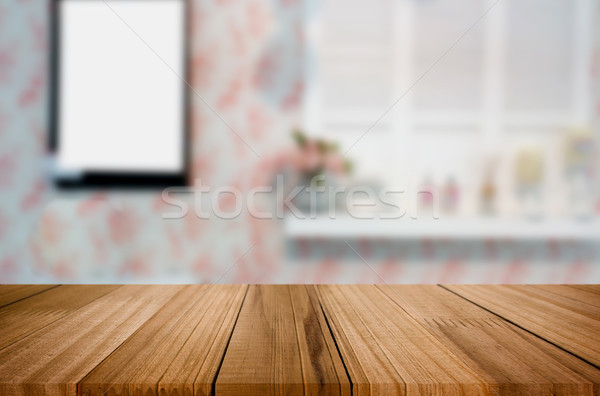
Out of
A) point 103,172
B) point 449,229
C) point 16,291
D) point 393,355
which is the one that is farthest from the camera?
point 103,172

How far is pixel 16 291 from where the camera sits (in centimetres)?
57

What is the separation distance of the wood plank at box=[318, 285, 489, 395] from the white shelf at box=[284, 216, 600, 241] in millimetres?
1491

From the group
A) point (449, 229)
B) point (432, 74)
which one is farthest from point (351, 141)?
point (449, 229)

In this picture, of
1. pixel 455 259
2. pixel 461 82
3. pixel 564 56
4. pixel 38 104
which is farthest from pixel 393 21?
pixel 38 104

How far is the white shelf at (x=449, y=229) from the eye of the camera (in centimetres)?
198

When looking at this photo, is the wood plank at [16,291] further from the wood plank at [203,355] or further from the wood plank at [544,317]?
the wood plank at [544,317]

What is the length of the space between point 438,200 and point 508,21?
863 mm

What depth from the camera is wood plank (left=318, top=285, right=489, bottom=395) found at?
29 cm

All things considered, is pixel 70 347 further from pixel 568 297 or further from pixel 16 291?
pixel 568 297

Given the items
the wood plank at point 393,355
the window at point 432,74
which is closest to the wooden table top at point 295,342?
the wood plank at point 393,355

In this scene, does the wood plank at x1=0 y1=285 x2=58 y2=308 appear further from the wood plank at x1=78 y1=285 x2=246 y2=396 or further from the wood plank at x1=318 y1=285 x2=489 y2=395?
the wood plank at x1=318 y1=285 x2=489 y2=395

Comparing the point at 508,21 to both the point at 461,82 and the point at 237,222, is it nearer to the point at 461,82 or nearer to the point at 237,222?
the point at 461,82

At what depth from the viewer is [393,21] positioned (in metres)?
2.28

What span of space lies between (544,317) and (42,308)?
1.49 ft
